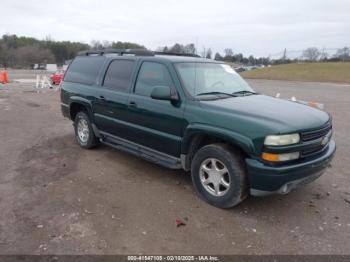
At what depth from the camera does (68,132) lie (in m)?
7.85

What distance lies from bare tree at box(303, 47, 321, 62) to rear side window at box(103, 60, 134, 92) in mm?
89867

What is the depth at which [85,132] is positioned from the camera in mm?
6262

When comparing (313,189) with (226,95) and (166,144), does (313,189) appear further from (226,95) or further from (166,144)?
(166,144)

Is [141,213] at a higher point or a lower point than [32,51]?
lower

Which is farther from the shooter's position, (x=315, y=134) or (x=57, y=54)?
(x=57, y=54)

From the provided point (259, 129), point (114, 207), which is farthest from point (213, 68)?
point (114, 207)

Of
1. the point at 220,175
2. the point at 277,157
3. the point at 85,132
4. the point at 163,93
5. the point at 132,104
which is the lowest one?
the point at 220,175

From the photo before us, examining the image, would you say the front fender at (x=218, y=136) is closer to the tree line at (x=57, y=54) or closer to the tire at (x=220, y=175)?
the tire at (x=220, y=175)

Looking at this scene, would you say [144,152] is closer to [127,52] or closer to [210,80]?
[210,80]

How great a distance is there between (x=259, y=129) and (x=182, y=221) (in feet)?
4.52

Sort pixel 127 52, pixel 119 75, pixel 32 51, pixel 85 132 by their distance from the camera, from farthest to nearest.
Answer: pixel 32 51 → pixel 85 132 → pixel 127 52 → pixel 119 75

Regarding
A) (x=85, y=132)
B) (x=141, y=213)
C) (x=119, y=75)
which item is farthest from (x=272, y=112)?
(x=85, y=132)

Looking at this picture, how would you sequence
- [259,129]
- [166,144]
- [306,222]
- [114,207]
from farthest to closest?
[166,144] → [114,207] → [306,222] → [259,129]

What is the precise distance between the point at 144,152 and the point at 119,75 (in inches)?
55.1
